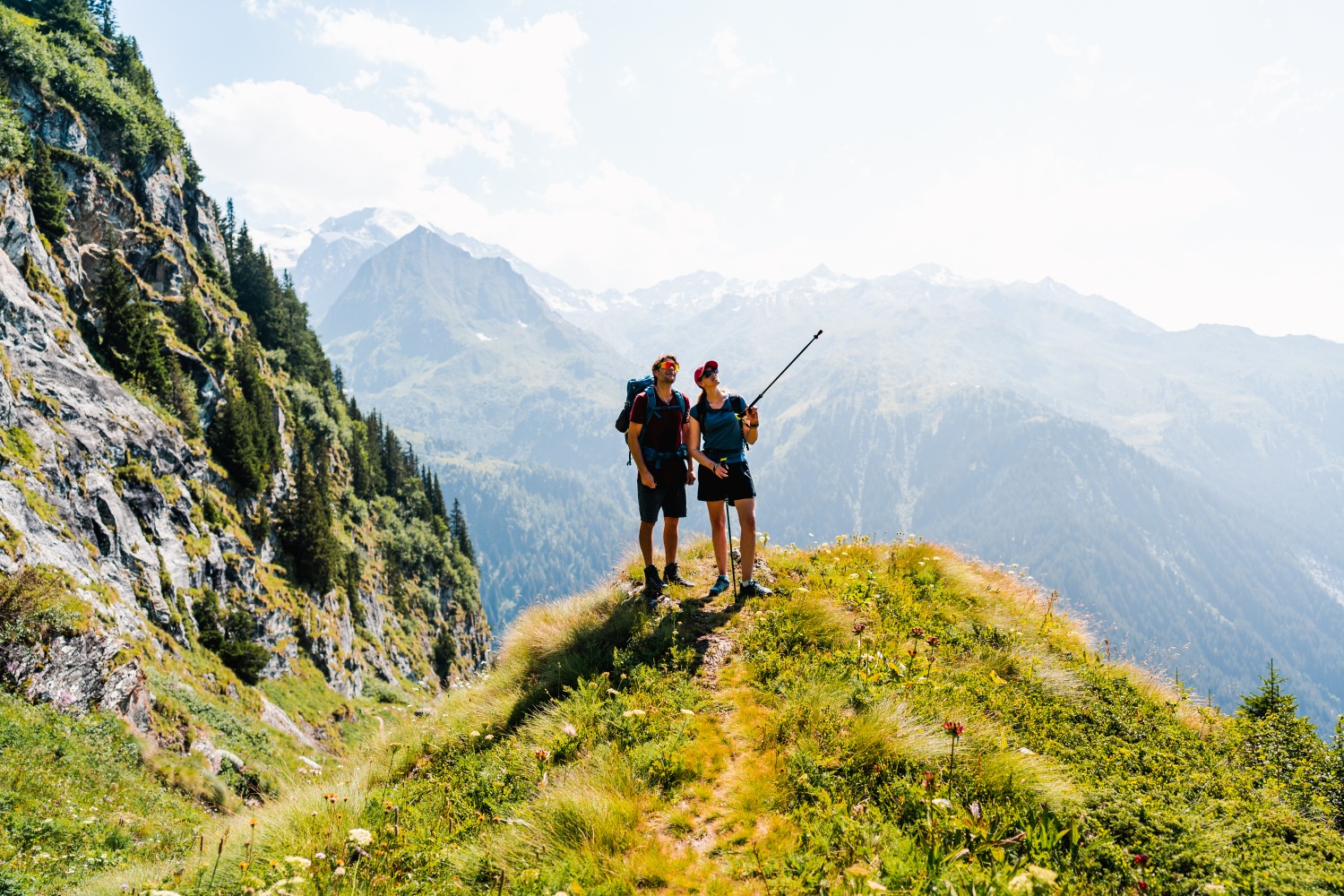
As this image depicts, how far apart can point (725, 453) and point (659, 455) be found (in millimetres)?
983

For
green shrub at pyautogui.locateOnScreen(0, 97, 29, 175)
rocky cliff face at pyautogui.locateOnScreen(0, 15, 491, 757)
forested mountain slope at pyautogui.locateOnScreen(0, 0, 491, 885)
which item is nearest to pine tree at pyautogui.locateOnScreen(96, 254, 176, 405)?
forested mountain slope at pyautogui.locateOnScreen(0, 0, 491, 885)

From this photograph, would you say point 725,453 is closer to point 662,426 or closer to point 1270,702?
point 662,426

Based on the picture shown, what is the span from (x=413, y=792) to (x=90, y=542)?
20.6 m

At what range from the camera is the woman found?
856 centimetres

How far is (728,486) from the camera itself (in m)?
8.70

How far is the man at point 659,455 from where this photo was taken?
857 cm

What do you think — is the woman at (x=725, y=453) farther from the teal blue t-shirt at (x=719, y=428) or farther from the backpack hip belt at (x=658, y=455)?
the backpack hip belt at (x=658, y=455)

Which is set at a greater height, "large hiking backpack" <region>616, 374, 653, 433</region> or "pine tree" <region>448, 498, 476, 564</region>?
"large hiking backpack" <region>616, 374, 653, 433</region>

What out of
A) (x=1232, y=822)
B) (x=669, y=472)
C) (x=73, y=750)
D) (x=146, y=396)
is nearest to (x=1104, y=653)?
(x=1232, y=822)

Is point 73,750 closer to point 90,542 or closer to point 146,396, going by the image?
point 90,542

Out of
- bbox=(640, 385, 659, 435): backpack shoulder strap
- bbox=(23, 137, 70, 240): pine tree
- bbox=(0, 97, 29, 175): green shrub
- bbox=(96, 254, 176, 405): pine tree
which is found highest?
bbox=(0, 97, 29, 175): green shrub

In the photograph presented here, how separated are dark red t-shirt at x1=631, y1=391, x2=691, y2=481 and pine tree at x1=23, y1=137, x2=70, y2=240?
130 ft

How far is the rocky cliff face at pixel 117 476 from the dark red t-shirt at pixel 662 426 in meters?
11.1

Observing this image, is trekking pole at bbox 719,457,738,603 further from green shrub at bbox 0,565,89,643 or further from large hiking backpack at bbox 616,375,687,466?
green shrub at bbox 0,565,89,643
